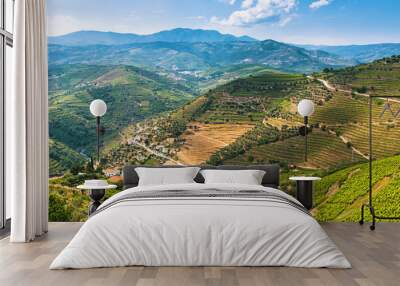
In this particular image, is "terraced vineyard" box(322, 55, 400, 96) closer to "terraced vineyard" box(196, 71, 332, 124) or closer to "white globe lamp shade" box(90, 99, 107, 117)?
"terraced vineyard" box(196, 71, 332, 124)

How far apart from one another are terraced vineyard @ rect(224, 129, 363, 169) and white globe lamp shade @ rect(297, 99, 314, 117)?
0.49 metres

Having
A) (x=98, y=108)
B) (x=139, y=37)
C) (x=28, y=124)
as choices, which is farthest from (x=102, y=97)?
(x=28, y=124)

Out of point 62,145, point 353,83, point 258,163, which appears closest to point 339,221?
point 258,163

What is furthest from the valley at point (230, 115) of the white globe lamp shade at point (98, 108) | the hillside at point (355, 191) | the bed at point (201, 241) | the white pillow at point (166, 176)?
the bed at point (201, 241)

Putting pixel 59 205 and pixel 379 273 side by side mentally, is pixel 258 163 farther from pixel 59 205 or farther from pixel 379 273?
pixel 379 273

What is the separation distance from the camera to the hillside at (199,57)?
869cm

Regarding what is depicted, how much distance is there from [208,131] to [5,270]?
436 centimetres

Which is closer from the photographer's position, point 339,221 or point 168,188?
point 168,188

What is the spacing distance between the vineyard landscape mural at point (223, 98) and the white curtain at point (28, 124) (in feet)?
6.59

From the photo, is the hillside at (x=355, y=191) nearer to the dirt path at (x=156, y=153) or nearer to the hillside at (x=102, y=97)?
the dirt path at (x=156, y=153)

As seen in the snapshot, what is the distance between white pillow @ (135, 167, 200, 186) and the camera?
22.5 ft

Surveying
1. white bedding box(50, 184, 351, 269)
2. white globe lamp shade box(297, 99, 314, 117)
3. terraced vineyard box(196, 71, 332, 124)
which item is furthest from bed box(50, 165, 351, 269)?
terraced vineyard box(196, 71, 332, 124)

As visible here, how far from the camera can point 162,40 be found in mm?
8828

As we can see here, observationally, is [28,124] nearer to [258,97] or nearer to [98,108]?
[98,108]
